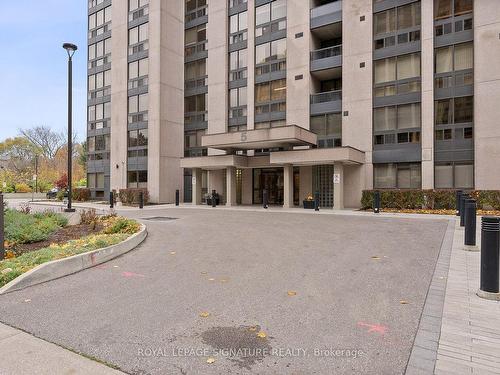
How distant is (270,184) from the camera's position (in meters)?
28.8

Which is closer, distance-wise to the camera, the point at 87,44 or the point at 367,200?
the point at 367,200

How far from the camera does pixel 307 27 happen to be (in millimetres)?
26250

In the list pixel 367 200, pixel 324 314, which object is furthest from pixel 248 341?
pixel 367 200

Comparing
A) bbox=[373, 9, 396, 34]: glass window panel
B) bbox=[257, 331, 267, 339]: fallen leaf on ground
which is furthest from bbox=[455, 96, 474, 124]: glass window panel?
bbox=[257, 331, 267, 339]: fallen leaf on ground

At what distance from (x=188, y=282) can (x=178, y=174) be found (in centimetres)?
2757

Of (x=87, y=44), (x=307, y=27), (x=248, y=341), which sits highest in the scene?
(x=87, y=44)

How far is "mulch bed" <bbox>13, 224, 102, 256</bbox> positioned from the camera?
826 centimetres

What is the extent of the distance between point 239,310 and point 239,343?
95cm

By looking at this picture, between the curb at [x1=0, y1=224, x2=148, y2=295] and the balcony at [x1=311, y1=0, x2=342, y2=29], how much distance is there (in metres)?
24.4

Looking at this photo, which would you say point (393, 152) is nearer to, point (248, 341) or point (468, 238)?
point (468, 238)

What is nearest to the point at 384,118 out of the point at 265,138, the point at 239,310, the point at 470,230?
the point at 265,138

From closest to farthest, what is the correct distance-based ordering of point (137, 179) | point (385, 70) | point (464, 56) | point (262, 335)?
1. point (262, 335)
2. point (464, 56)
3. point (385, 70)
4. point (137, 179)

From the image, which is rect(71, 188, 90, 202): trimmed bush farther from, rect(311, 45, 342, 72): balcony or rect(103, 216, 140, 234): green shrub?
rect(103, 216, 140, 234): green shrub

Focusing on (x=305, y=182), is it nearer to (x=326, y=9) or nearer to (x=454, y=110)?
(x=454, y=110)
